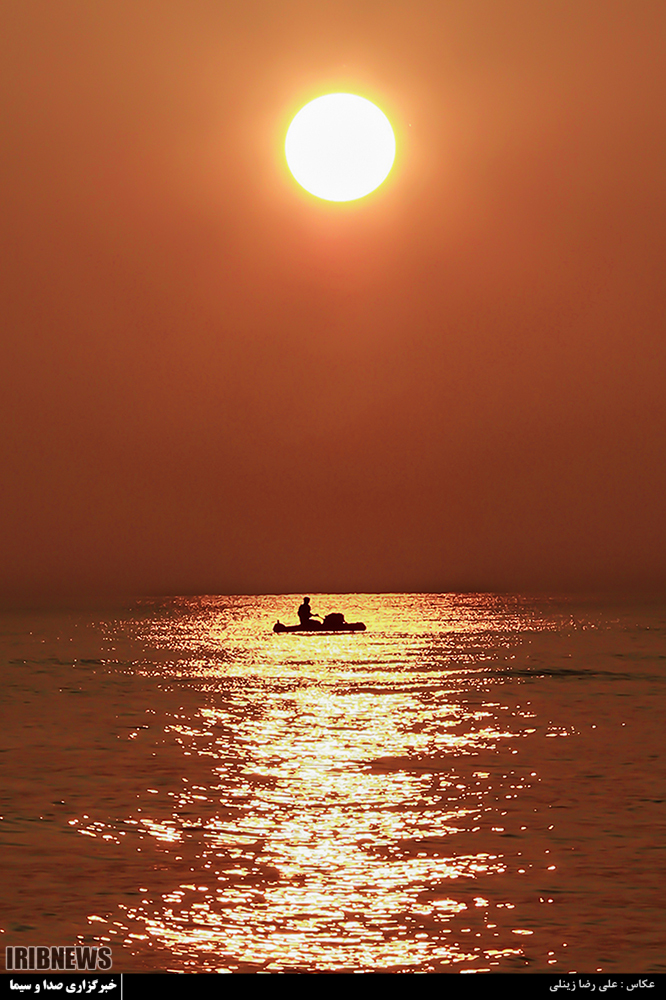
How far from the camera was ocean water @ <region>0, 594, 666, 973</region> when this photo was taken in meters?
10.4

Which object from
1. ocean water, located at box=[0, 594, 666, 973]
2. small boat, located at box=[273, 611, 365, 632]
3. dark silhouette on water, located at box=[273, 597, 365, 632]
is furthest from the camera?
small boat, located at box=[273, 611, 365, 632]

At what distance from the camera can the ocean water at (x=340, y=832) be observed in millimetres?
10422

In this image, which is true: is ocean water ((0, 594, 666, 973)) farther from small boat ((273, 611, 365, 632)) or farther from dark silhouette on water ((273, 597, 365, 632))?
small boat ((273, 611, 365, 632))

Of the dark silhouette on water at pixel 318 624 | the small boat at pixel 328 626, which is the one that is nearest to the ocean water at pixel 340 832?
the dark silhouette on water at pixel 318 624

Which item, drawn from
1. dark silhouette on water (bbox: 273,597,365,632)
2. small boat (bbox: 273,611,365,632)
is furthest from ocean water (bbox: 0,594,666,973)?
small boat (bbox: 273,611,365,632)

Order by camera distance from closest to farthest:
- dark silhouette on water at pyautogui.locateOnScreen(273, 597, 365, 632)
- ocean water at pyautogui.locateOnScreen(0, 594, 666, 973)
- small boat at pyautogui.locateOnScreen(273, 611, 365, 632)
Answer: ocean water at pyautogui.locateOnScreen(0, 594, 666, 973)
dark silhouette on water at pyautogui.locateOnScreen(273, 597, 365, 632)
small boat at pyautogui.locateOnScreen(273, 611, 365, 632)

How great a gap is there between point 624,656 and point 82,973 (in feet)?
194

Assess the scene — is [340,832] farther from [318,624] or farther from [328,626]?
[318,624]

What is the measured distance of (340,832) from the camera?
14758 millimetres

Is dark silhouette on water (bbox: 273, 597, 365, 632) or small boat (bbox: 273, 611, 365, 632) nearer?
dark silhouette on water (bbox: 273, 597, 365, 632)

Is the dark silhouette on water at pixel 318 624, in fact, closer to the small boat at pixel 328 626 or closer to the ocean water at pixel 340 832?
the small boat at pixel 328 626

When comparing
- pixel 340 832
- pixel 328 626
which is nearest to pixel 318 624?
pixel 328 626

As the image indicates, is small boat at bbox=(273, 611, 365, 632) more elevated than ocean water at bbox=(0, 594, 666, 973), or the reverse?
small boat at bbox=(273, 611, 365, 632)
